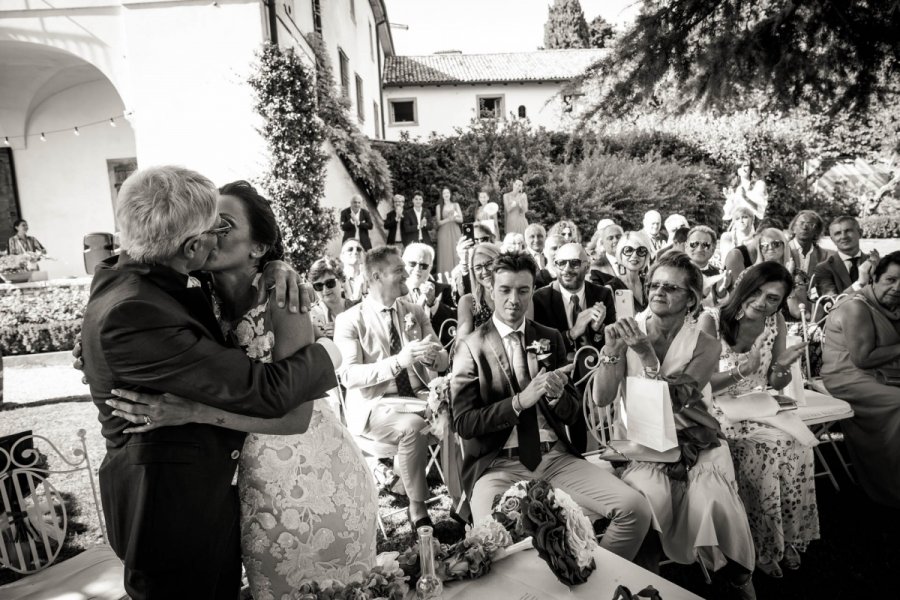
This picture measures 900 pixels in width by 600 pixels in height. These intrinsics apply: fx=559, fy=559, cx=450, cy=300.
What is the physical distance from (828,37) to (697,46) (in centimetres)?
68

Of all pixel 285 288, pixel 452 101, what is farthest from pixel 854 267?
pixel 452 101

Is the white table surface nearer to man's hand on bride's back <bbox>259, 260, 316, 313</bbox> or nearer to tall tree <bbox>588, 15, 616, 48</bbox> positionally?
man's hand on bride's back <bbox>259, 260, 316, 313</bbox>

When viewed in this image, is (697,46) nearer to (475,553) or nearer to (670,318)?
(670,318)

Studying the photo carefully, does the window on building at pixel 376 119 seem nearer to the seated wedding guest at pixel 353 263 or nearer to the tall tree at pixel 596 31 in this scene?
the seated wedding guest at pixel 353 263

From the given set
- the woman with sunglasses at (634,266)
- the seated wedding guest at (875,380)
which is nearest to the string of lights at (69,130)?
the woman with sunglasses at (634,266)

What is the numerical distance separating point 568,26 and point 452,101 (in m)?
19.5

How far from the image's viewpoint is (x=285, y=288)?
1.79 m

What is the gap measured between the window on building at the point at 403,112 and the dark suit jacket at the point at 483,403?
101 feet

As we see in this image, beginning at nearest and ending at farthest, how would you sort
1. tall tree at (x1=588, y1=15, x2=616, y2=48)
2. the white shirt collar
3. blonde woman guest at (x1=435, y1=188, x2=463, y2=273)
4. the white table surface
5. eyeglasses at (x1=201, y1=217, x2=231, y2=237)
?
eyeglasses at (x1=201, y1=217, x2=231, y2=237) → the white table surface → the white shirt collar → blonde woman guest at (x1=435, y1=188, x2=463, y2=273) → tall tree at (x1=588, y1=15, x2=616, y2=48)

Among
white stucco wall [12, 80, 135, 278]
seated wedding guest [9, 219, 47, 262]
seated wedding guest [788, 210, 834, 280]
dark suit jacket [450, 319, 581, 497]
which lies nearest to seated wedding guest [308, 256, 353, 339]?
dark suit jacket [450, 319, 581, 497]

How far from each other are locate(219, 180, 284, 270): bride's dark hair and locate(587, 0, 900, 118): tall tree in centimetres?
231

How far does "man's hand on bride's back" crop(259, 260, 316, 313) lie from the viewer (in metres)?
1.77

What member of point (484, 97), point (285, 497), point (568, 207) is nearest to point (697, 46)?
point (285, 497)

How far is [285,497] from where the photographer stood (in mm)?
1789
